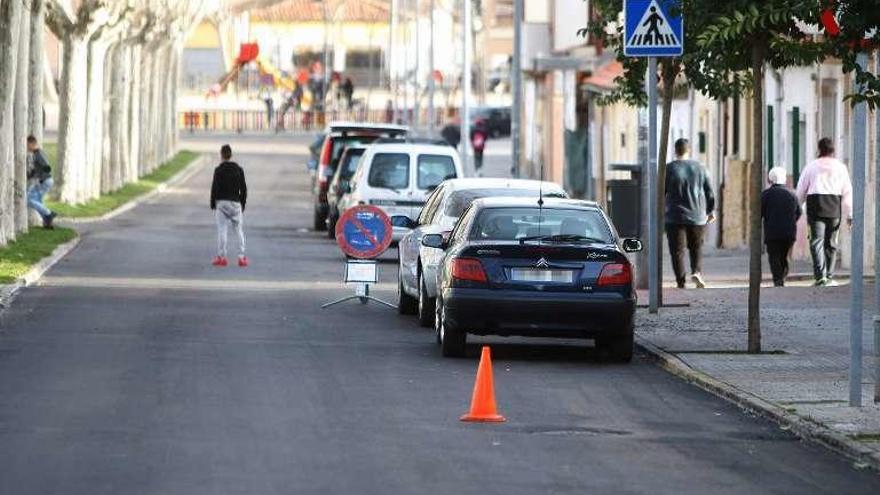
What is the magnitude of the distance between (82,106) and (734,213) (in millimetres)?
14892

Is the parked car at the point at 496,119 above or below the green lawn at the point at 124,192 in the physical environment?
above

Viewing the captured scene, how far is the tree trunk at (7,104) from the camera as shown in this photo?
32375 mm

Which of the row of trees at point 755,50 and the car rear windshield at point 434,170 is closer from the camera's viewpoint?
the row of trees at point 755,50

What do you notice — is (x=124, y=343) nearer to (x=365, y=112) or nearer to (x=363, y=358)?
(x=363, y=358)

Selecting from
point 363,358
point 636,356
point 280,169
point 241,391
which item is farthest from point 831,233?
point 280,169

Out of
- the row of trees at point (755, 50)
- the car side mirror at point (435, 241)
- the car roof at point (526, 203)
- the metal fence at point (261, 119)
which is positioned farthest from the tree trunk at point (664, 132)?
the metal fence at point (261, 119)

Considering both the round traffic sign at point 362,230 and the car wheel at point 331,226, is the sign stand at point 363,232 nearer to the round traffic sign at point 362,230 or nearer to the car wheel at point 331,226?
the round traffic sign at point 362,230

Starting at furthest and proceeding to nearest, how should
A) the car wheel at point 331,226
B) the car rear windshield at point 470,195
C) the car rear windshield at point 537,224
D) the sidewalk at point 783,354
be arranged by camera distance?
the car wheel at point 331,226 < the car rear windshield at point 470,195 < the car rear windshield at point 537,224 < the sidewalk at point 783,354

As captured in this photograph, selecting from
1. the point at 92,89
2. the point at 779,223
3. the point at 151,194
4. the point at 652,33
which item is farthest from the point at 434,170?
the point at 151,194

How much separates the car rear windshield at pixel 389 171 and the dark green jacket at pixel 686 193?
7.52 meters

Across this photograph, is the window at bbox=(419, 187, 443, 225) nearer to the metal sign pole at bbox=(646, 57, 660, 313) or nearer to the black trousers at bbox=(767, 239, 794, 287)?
the metal sign pole at bbox=(646, 57, 660, 313)

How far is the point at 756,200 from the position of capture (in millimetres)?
18500

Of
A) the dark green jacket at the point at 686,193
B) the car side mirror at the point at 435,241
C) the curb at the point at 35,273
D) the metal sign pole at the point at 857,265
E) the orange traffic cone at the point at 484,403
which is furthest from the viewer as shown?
the dark green jacket at the point at 686,193

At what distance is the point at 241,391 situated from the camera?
15766mm
